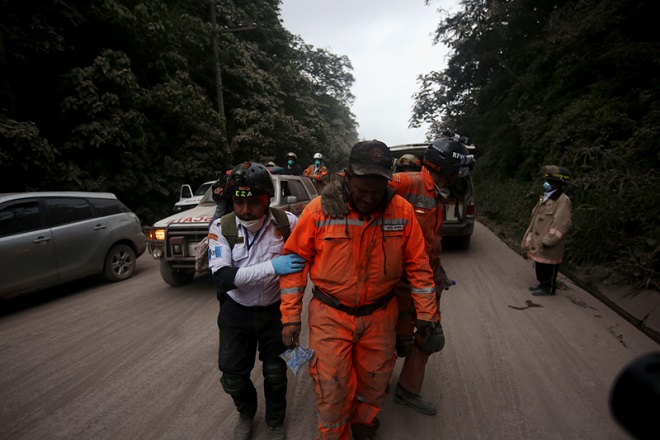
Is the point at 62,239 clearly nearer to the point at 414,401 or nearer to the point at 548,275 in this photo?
the point at 414,401

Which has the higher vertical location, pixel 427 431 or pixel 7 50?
pixel 7 50

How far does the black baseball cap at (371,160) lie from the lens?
5.93ft

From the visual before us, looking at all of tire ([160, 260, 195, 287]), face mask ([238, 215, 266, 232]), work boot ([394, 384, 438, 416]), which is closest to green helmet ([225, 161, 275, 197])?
face mask ([238, 215, 266, 232])

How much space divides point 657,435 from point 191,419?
2773mm

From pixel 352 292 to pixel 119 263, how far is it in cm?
589

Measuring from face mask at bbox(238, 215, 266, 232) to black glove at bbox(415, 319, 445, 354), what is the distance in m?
1.20

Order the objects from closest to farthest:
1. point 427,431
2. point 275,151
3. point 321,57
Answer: point 427,431 < point 275,151 < point 321,57

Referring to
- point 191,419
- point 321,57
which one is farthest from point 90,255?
point 321,57

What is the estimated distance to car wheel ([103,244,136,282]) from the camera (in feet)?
19.7

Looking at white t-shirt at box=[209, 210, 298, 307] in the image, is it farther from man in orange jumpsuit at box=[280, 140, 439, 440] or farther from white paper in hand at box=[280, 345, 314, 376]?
white paper in hand at box=[280, 345, 314, 376]

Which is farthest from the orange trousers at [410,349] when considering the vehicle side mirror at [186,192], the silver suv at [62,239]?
the vehicle side mirror at [186,192]

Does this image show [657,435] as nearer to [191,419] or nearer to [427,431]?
[427,431]

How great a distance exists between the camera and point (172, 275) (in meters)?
5.57

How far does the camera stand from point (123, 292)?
5.60 metres
